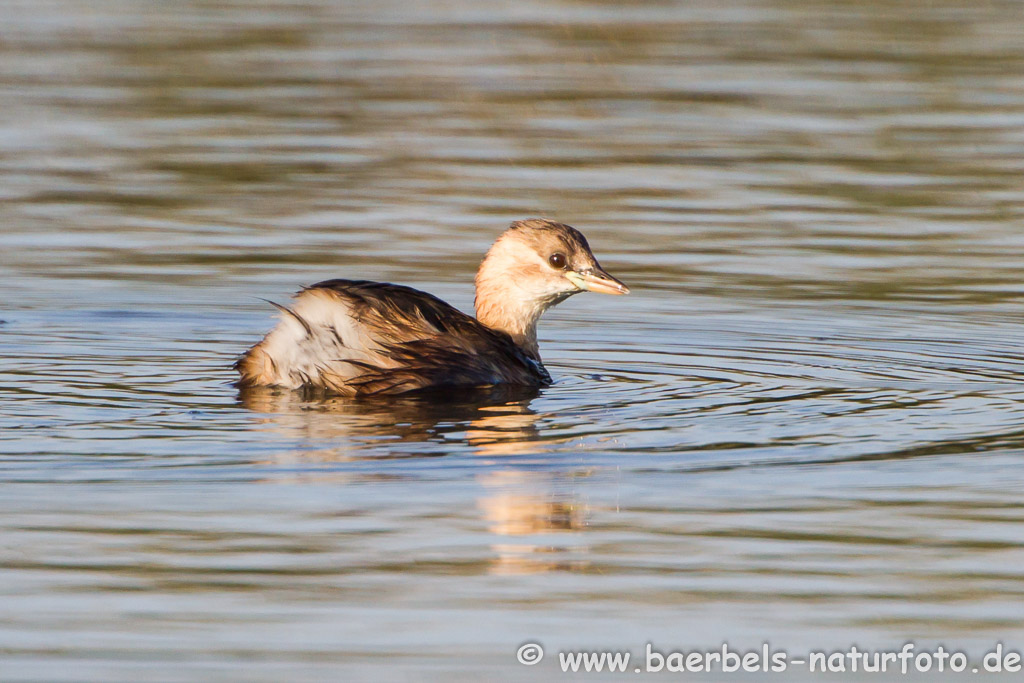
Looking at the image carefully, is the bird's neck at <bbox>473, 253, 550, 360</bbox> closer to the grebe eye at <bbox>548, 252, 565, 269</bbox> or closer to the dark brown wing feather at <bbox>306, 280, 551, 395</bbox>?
the grebe eye at <bbox>548, 252, 565, 269</bbox>

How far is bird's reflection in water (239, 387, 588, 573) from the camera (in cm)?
622

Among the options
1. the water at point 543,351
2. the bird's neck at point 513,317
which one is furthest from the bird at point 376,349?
the bird's neck at point 513,317

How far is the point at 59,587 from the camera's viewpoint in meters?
5.62

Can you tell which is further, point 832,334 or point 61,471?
point 832,334

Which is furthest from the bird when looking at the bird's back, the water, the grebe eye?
the grebe eye

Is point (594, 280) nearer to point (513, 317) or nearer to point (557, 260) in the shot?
point (557, 260)

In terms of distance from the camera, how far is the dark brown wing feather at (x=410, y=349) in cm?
857

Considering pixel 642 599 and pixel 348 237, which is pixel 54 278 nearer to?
pixel 348 237

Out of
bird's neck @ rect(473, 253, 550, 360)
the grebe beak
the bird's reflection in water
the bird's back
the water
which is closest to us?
A: the water

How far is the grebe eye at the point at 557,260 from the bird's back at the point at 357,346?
0.84 m

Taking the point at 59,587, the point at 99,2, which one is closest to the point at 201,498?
the point at 59,587

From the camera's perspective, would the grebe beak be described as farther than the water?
Yes

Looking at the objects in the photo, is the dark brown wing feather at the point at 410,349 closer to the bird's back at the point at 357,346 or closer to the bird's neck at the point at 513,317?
the bird's back at the point at 357,346

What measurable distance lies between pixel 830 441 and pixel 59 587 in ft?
10.5
